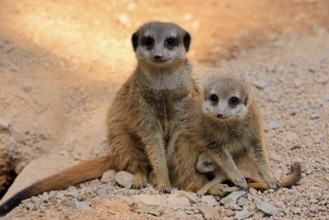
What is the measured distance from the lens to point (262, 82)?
3.86 m

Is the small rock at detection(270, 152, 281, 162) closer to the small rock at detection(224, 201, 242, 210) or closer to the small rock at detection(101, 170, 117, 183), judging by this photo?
the small rock at detection(224, 201, 242, 210)

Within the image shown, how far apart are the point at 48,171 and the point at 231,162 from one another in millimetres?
1063

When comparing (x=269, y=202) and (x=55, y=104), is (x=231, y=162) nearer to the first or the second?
(x=269, y=202)

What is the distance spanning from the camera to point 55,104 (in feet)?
12.6

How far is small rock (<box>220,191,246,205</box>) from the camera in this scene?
2.87 m

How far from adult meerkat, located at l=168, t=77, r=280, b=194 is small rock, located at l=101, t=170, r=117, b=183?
0.36m

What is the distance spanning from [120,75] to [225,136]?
1292mm

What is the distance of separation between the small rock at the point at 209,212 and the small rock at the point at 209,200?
0.18 ft

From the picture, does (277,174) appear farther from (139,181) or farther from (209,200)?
(139,181)

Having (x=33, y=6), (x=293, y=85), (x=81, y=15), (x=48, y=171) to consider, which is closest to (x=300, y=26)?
(x=293, y=85)

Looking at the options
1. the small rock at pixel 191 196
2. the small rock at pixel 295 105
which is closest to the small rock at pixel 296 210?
the small rock at pixel 191 196

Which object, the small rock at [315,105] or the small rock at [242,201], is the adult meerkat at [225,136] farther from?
the small rock at [315,105]

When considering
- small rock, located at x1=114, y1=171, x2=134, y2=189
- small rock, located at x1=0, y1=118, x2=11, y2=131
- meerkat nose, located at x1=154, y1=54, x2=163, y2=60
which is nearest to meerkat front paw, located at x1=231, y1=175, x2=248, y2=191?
small rock, located at x1=114, y1=171, x2=134, y2=189

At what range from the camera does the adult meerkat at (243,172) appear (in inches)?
117
